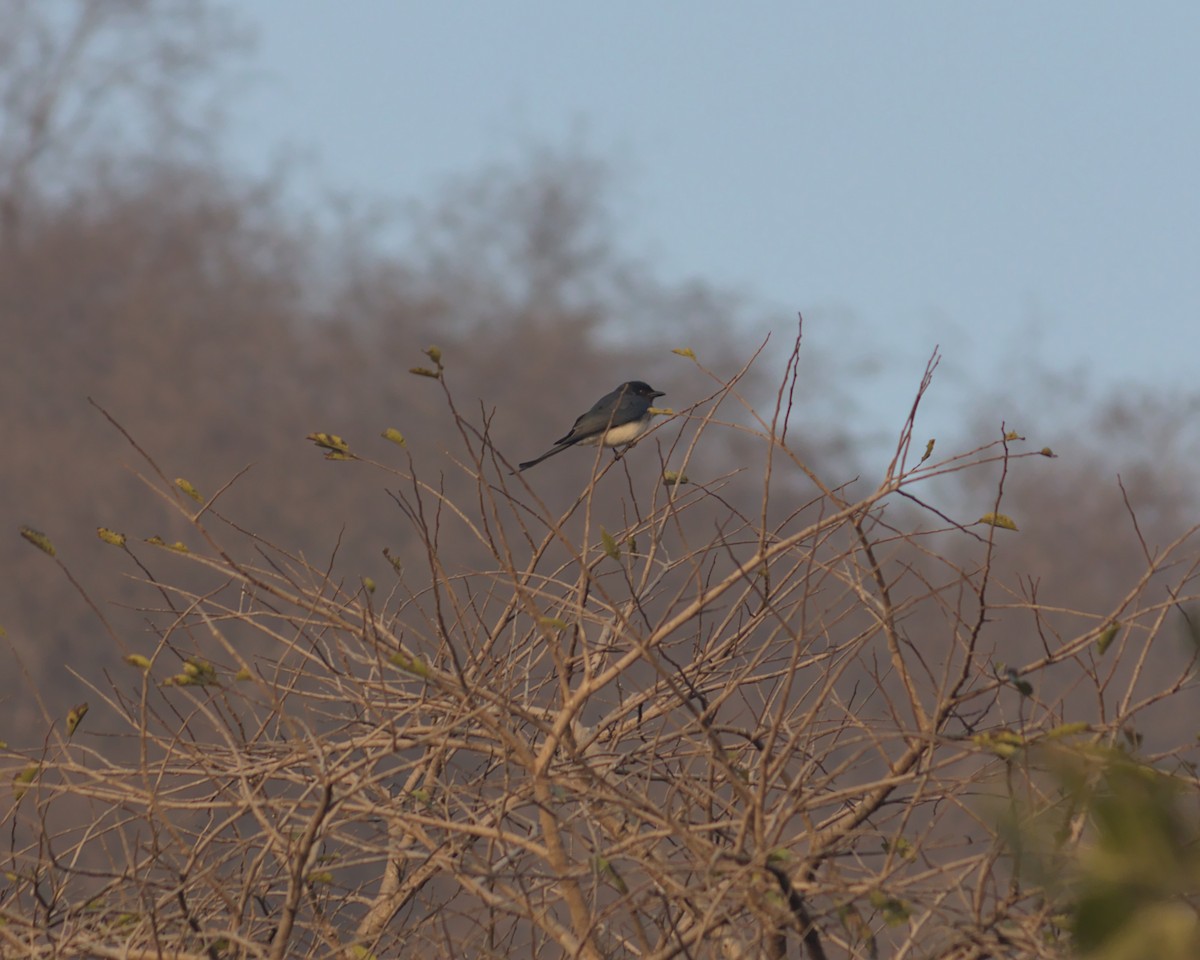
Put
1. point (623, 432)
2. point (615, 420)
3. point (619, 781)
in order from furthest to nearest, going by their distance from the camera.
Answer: point (623, 432) < point (615, 420) < point (619, 781)

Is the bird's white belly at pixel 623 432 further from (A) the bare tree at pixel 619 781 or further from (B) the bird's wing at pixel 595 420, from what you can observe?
(A) the bare tree at pixel 619 781

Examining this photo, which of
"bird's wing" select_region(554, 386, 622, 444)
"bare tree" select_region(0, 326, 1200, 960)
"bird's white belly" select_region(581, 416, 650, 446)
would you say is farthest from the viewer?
"bird's wing" select_region(554, 386, 622, 444)

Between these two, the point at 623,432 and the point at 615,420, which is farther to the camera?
the point at 623,432

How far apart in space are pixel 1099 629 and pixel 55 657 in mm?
24603

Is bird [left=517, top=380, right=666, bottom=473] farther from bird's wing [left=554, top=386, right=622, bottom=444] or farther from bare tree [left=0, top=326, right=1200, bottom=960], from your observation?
bare tree [left=0, top=326, right=1200, bottom=960]

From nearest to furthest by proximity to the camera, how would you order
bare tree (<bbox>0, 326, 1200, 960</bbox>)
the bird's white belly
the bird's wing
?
bare tree (<bbox>0, 326, 1200, 960</bbox>), the bird's white belly, the bird's wing

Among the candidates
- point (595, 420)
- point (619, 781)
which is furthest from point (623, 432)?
point (619, 781)

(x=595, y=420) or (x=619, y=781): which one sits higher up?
(x=595, y=420)

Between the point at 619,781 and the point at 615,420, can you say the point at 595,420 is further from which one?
the point at 619,781

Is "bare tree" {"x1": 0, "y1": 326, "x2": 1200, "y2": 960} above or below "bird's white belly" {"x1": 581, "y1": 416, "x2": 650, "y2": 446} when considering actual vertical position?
below

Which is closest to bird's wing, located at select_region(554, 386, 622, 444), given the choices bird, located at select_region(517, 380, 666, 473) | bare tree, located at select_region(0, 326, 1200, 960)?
bird, located at select_region(517, 380, 666, 473)

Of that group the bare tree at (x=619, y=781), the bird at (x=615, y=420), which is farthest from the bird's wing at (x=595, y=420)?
the bare tree at (x=619, y=781)

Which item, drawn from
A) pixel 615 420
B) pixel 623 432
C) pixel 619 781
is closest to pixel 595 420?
pixel 623 432

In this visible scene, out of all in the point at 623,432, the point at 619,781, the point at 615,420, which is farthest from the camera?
the point at 623,432
